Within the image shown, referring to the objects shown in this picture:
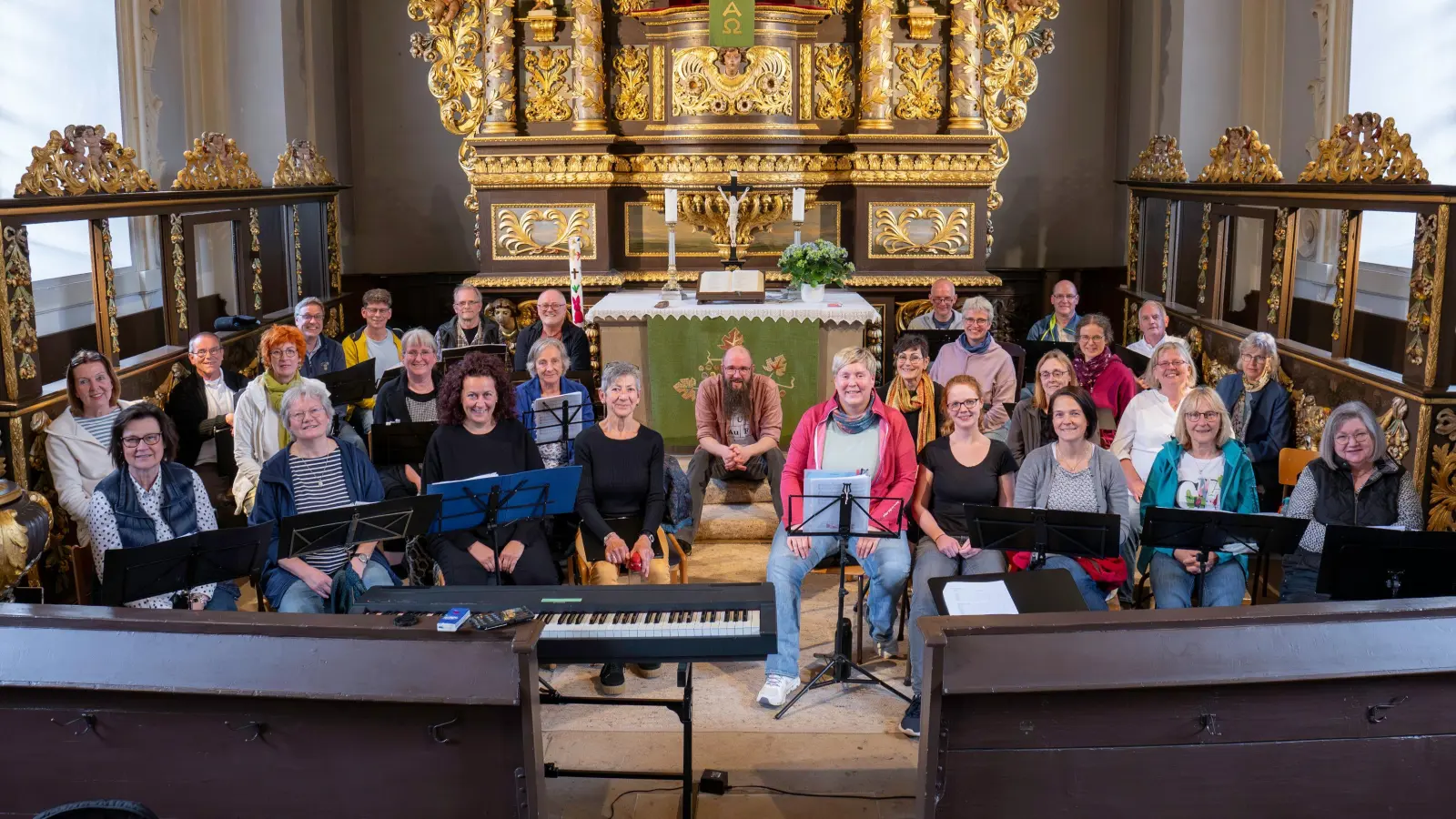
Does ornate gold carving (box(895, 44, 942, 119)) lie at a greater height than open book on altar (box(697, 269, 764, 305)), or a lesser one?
greater

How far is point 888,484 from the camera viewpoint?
544 centimetres

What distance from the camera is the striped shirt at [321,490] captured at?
16.7ft

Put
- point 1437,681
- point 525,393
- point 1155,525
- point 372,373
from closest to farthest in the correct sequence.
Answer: point 1437,681 < point 1155,525 < point 525,393 < point 372,373

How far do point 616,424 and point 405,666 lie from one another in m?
2.64

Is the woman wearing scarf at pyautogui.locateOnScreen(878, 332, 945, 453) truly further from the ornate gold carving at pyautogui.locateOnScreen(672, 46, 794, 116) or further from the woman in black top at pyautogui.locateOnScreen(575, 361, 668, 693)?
the ornate gold carving at pyautogui.locateOnScreen(672, 46, 794, 116)

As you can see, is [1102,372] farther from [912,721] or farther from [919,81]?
[919,81]

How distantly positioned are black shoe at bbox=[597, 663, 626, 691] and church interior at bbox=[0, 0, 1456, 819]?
93 mm

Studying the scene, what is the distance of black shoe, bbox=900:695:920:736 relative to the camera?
480cm

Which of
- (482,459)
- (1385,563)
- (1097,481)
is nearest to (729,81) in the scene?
(482,459)

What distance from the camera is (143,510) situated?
16.5ft

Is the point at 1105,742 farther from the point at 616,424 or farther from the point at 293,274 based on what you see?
the point at 293,274

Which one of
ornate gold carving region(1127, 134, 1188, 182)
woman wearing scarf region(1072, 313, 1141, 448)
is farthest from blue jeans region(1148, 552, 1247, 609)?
ornate gold carving region(1127, 134, 1188, 182)

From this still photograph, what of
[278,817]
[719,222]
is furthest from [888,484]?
[719,222]

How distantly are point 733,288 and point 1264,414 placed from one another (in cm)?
340
